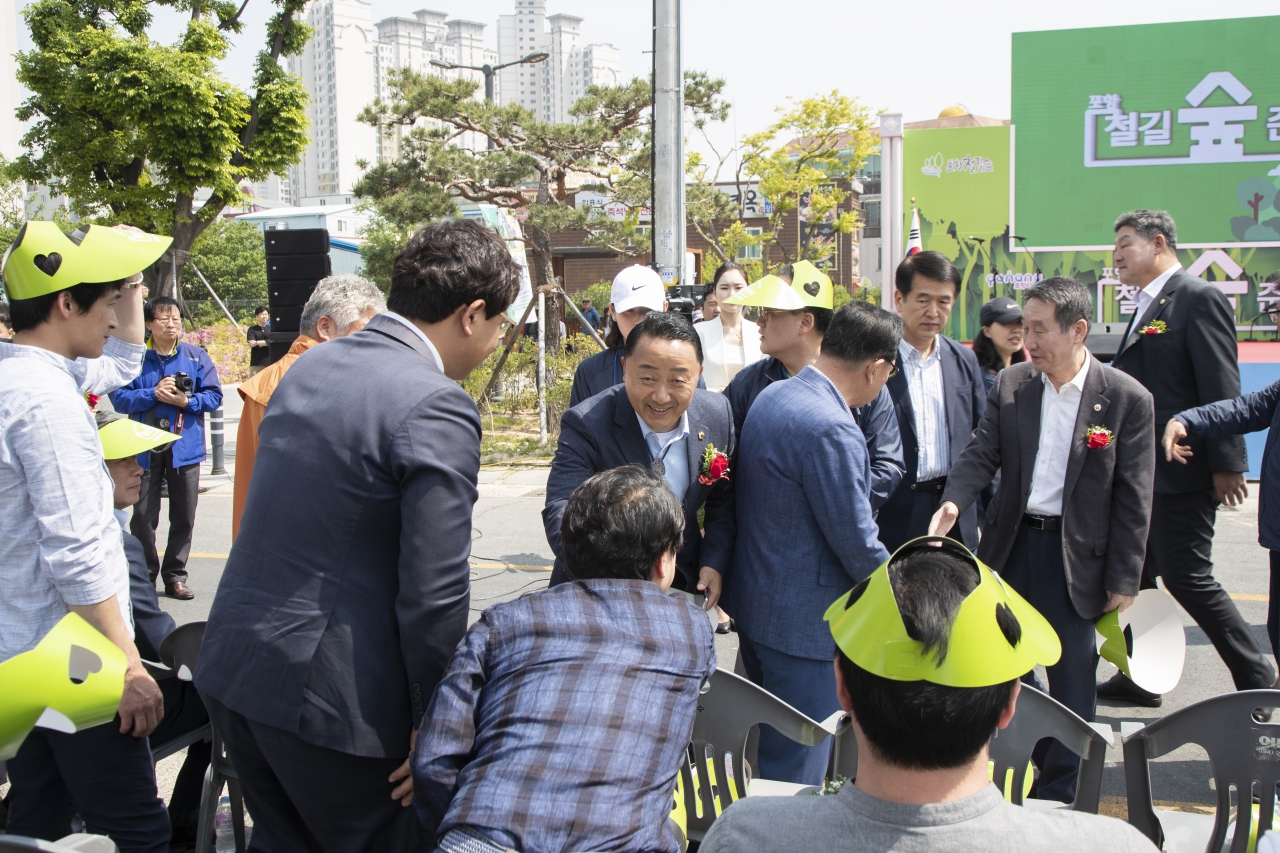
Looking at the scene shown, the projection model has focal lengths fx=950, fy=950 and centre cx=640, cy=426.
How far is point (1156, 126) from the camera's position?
Result: 18.4 metres

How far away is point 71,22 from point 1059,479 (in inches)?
762

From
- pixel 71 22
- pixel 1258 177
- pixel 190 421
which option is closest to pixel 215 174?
pixel 71 22

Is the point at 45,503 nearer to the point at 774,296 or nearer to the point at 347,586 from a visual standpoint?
the point at 347,586

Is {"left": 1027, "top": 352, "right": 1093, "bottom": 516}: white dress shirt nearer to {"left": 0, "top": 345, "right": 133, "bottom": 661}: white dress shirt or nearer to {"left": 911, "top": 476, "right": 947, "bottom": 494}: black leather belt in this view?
{"left": 911, "top": 476, "right": 947, "bottom": 494}: black leather belt

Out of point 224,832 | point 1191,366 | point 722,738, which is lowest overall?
point 224,832

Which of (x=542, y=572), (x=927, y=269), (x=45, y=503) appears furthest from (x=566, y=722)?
(x=542, y=572)

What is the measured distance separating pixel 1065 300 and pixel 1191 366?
4.32 ft

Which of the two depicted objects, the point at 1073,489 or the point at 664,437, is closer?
the point at 664,437

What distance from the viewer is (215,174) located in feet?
57.6

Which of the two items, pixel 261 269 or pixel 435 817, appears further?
pixel 261 269

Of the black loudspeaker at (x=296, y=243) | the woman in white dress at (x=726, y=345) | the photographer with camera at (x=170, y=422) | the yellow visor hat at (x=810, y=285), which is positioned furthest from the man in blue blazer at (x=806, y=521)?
the black loudspeaker at (x=296, y=243)

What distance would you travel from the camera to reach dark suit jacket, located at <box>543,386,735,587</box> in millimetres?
3045

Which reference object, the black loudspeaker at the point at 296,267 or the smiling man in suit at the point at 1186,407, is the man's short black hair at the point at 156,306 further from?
the smiling man in suit at the point at 1186,407

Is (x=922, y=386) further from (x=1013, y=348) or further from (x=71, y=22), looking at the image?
(x=71, y=22)
